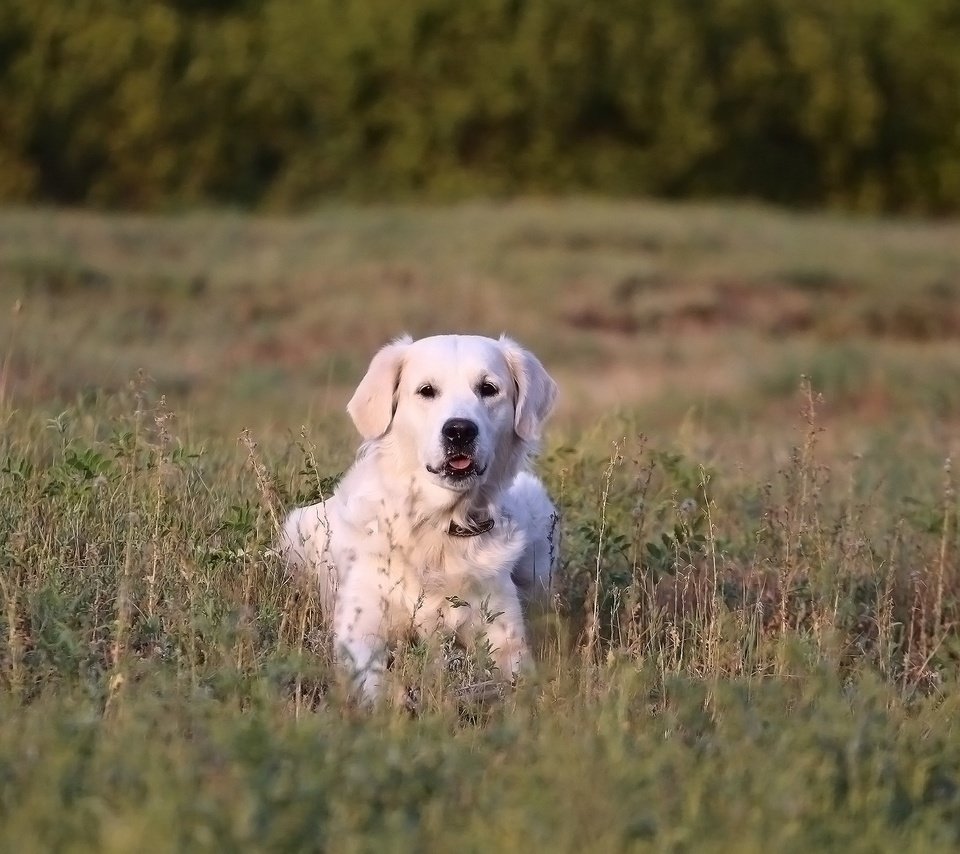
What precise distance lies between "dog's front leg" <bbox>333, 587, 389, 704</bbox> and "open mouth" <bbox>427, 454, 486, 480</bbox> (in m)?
0.43

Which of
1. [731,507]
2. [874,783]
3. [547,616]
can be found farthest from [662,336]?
[874,783]

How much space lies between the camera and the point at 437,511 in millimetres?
4820

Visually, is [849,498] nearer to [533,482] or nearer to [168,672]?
[533,482]

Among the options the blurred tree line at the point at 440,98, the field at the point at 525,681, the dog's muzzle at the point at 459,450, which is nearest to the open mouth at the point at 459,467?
the dog's muzzle at the point at 459,450

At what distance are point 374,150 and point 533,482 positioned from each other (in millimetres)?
22145

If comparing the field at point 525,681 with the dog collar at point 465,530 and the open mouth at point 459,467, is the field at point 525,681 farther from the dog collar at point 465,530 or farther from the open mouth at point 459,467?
the open mouth at point 459,467

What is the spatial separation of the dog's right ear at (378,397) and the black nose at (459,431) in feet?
1.19

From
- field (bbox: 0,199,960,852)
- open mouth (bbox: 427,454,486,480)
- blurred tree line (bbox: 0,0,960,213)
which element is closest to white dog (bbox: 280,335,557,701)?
open mouth (bbox: 427,454,486,480)

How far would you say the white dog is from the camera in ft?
15.1

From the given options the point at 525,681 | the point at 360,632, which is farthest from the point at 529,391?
the point at 525,681

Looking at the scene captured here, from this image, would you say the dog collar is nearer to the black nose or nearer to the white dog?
the white dog

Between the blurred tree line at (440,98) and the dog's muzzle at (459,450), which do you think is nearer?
the dog's muzzle at (459,450)

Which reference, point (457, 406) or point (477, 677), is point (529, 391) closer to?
point (457, 406)

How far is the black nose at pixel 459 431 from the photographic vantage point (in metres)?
4.58
